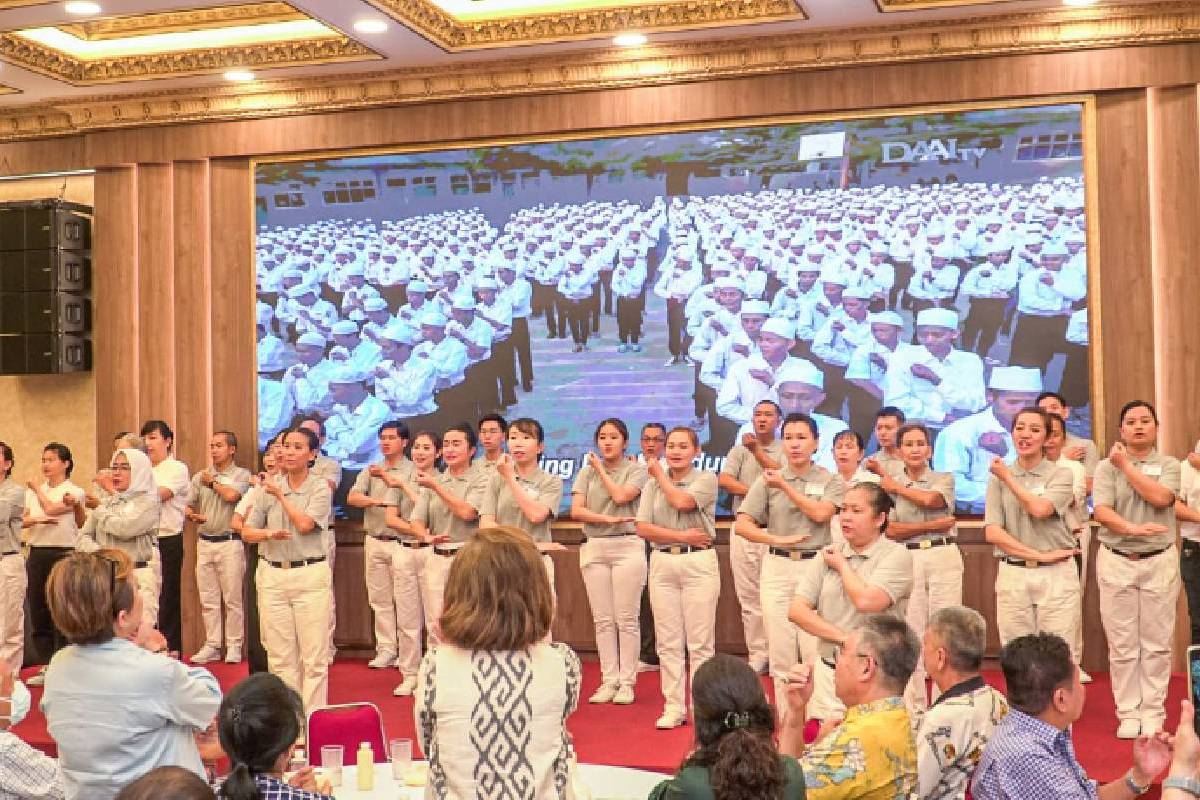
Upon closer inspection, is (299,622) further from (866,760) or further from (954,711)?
(866,760)

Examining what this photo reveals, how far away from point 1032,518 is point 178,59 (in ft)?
21.0

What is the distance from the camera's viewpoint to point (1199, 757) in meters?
2.91

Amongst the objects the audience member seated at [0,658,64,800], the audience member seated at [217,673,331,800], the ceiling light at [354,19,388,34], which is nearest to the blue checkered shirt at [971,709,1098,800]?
the audience member seated at [217,673,331,800]

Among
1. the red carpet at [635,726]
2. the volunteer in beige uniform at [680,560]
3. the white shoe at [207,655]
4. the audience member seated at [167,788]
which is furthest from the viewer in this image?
the white shoe at [207,655]

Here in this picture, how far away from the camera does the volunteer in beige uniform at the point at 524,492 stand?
746 cm

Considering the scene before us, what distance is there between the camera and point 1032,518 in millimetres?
6559

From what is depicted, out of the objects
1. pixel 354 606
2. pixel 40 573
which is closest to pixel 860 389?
pixel 354 606

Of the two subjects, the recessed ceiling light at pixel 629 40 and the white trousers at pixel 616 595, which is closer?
the white trousers at pixel 616 595

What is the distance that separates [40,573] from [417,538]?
2.76m

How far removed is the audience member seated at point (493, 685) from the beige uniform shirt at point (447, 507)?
4.83 meters

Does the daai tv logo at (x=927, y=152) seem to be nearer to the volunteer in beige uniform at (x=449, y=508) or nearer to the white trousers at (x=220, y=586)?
the volunteer in beige uniform at (x=449, y=508)

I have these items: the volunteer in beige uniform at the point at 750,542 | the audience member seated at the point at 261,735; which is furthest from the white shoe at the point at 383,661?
the audience member seated at the point at 261,735

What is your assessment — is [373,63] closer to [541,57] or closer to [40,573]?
[541,57]

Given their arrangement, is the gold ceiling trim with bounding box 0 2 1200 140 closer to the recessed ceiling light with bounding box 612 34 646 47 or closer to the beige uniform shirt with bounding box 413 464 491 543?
the recessed ceiling light with bounding box 612 34 646 47
